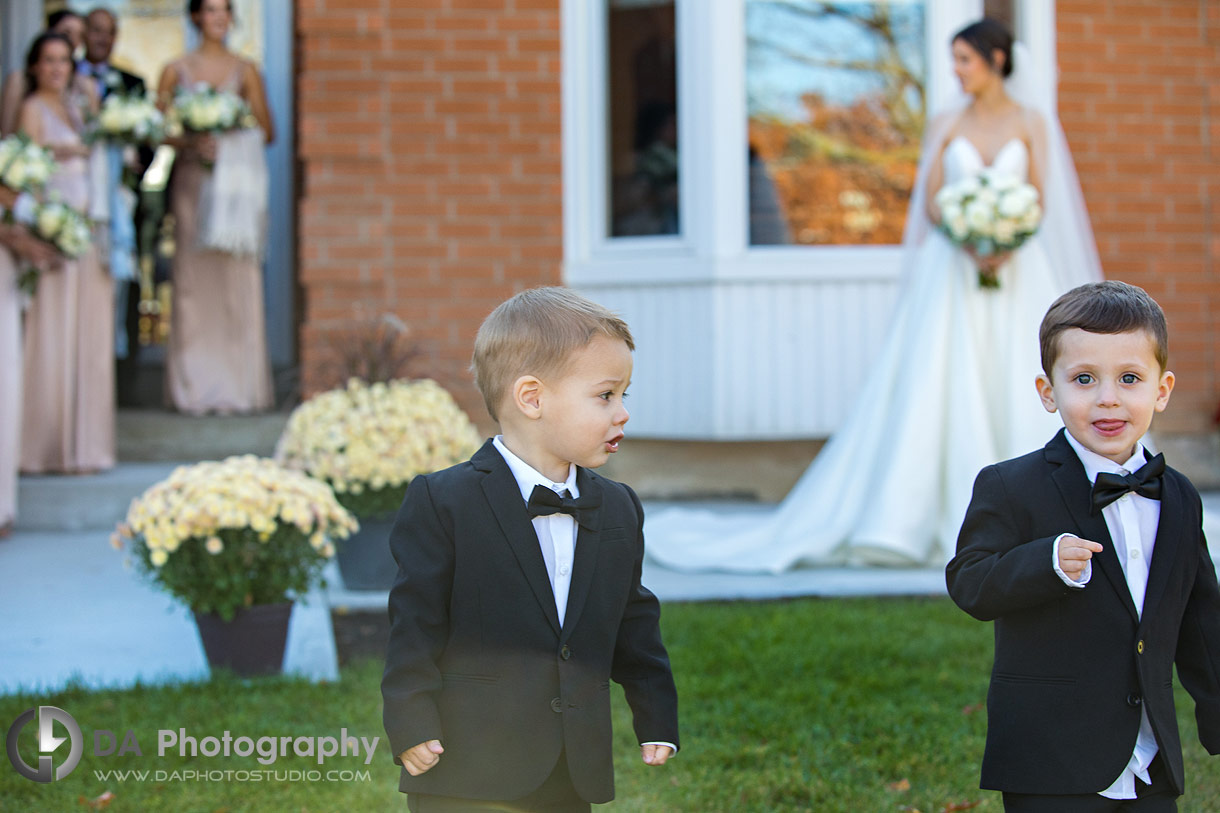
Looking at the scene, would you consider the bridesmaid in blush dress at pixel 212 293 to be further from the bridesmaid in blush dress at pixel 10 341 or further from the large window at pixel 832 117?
the large window at pixel 832 117

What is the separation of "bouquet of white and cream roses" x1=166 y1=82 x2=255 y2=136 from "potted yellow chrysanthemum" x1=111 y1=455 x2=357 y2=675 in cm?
366

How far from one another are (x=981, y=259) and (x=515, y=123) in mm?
2884

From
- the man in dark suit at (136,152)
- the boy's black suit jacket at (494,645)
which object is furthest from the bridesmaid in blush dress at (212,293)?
the boy's black suit jacket at (494,645)

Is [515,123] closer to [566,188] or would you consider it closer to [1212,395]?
[566,188]

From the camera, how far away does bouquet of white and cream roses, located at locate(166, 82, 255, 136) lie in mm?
7270

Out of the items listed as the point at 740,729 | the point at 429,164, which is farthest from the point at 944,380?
the point at 429,164

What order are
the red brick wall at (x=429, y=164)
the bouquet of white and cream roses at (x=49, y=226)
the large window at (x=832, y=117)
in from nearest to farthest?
the bouquet of white and cream roses at (x=49, y=226)
the red brick wall at (x=429, y=164)
the large window at (x=832, y=117)

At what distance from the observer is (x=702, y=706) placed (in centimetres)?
388

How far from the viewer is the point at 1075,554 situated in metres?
2.02

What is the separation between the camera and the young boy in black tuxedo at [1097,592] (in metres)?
2.12

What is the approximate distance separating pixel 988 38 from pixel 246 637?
433 cm

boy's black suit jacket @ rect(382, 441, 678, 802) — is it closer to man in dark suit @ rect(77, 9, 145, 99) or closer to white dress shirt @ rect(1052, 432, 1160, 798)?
white dress shirt @ rect(1052, 432, 1160, 798)

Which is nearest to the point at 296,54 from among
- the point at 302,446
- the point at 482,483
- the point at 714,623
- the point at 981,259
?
the point at 302,446

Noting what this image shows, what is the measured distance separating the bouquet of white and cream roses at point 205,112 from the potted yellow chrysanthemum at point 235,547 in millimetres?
3656
